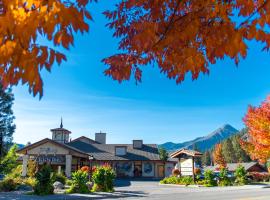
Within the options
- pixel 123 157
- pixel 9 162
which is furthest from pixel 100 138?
pixel 9 162

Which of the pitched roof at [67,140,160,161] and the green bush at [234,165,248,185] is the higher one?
the pitched roof at [67,140,160,161]

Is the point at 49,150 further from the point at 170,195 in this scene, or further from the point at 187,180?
the point at 170,195

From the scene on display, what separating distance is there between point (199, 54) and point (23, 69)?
2050 mm

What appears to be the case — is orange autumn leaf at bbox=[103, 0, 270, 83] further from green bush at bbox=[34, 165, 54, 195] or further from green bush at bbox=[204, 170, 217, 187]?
green bush at bbox=[204, 170, 217, 187]

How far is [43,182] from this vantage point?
941 inches

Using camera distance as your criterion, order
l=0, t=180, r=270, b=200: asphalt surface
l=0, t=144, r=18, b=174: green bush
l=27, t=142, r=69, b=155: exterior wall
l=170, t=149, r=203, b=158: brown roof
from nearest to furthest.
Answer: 1. l=0, t=180, r=270, b=200: asphalt surface
2. l=170, t=149, r=203, b=158: brown roof
3. l=0, t=144, r=18, b=174: green bush
4. l=27, t=142, r=69, b=155: exterior wall

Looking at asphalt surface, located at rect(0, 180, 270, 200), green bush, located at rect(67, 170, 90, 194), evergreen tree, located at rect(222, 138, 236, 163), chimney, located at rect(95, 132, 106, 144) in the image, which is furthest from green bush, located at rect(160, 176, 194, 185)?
evergreen tree, located at rect(222, 138, 236, 163)

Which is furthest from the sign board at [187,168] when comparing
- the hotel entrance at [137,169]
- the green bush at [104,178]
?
the hotel entrance at [137,169]

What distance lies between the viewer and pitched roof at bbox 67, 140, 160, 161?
57719 mm

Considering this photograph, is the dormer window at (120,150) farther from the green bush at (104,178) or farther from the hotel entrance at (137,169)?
the green bush at (104,178)

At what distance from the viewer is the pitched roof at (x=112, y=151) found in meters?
57.7

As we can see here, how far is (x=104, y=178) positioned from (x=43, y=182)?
489cm

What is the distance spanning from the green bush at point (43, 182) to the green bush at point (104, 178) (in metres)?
3.84

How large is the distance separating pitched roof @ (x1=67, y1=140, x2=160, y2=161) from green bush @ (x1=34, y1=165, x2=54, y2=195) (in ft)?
109
